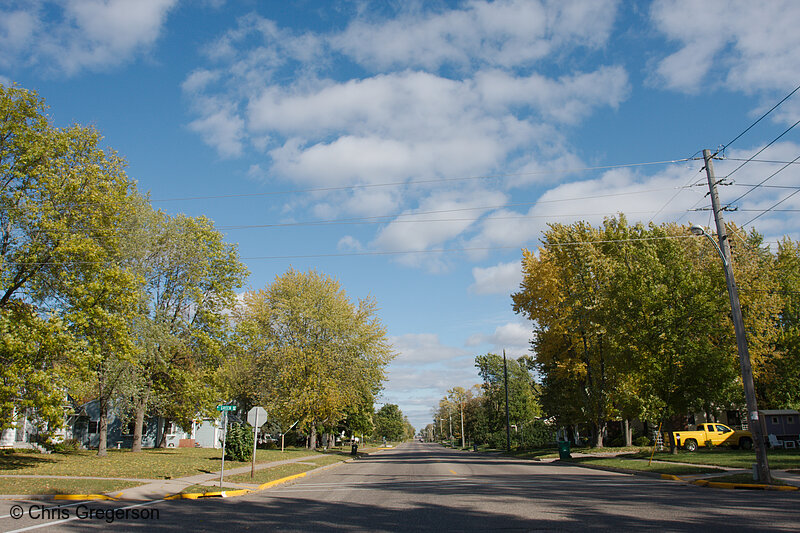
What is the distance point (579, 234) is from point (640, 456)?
13.7 metres

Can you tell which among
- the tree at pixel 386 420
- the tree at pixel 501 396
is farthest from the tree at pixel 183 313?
the tree at pixel 386 420

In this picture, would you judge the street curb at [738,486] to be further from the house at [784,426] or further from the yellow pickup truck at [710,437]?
the house at [784,426]

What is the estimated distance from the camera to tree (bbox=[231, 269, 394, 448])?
4319 cm

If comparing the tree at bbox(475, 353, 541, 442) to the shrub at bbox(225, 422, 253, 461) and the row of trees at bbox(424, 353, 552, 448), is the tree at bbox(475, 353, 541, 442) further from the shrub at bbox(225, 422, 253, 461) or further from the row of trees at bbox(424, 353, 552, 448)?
the shrub at bbox(225, 422, 253, 461)

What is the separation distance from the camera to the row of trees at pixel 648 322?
27.3 metres

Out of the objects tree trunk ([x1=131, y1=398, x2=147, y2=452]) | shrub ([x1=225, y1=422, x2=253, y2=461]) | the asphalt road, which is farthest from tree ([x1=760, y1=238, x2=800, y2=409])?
tree trunk ([x1=131, y1=398, x2=147, y2=452])

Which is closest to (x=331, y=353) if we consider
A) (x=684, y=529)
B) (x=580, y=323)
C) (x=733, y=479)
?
(x=580, y=323)

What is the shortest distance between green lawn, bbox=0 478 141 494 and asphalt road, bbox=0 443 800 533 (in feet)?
4.88

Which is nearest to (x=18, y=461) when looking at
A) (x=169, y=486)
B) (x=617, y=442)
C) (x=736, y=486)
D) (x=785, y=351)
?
(x=169, y=486)

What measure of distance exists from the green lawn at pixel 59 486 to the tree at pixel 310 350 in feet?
79.9

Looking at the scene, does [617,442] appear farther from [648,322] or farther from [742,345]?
[742,345]

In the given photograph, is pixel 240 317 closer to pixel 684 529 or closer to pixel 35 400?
pixel 35 400

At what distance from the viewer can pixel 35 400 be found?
20.0 m

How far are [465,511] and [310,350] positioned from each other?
3422 centimetres
